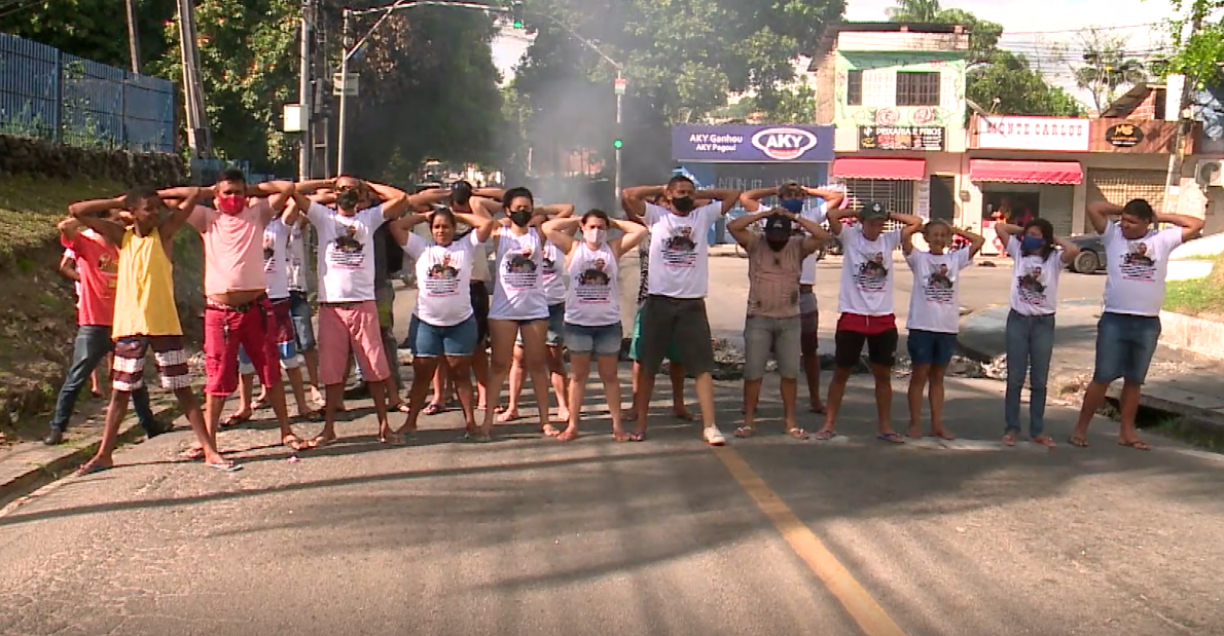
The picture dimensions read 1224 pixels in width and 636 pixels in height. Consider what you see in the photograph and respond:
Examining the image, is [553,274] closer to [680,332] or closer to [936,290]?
[680,332]

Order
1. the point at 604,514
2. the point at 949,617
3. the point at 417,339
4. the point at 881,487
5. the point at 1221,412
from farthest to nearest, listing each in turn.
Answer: the point at 1221,412 < the point at 417,339 < the point at 881,487 < the point at 604,514 < the point at 949,617

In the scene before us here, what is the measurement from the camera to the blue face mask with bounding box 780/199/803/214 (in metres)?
9.23

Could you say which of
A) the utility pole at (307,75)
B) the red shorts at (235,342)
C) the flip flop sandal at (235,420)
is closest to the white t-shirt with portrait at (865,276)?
the red shorts at (235,342)

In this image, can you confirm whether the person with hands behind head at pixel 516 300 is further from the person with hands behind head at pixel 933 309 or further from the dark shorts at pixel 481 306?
the person with hands behind head at pixel 933 309

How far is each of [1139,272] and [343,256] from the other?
5.54 metres

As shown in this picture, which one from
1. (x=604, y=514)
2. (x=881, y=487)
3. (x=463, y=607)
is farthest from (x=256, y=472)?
(x=881, y=487)

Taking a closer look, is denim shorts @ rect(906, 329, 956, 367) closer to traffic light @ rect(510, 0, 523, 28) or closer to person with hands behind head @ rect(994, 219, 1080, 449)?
person with hands behind head @ rect(994, 219, 1080, 449)

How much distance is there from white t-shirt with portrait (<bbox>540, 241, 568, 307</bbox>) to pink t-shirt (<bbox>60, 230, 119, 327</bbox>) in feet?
9.74

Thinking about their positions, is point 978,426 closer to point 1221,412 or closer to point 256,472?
point 1221,412

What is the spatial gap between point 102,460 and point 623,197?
157 inches

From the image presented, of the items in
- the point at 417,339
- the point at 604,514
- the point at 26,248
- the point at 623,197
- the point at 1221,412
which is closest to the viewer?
the point at 604,514

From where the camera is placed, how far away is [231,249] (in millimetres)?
7902

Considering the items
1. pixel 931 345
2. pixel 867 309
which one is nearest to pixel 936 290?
pixel 931 345

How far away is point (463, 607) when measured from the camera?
16.6 feet
